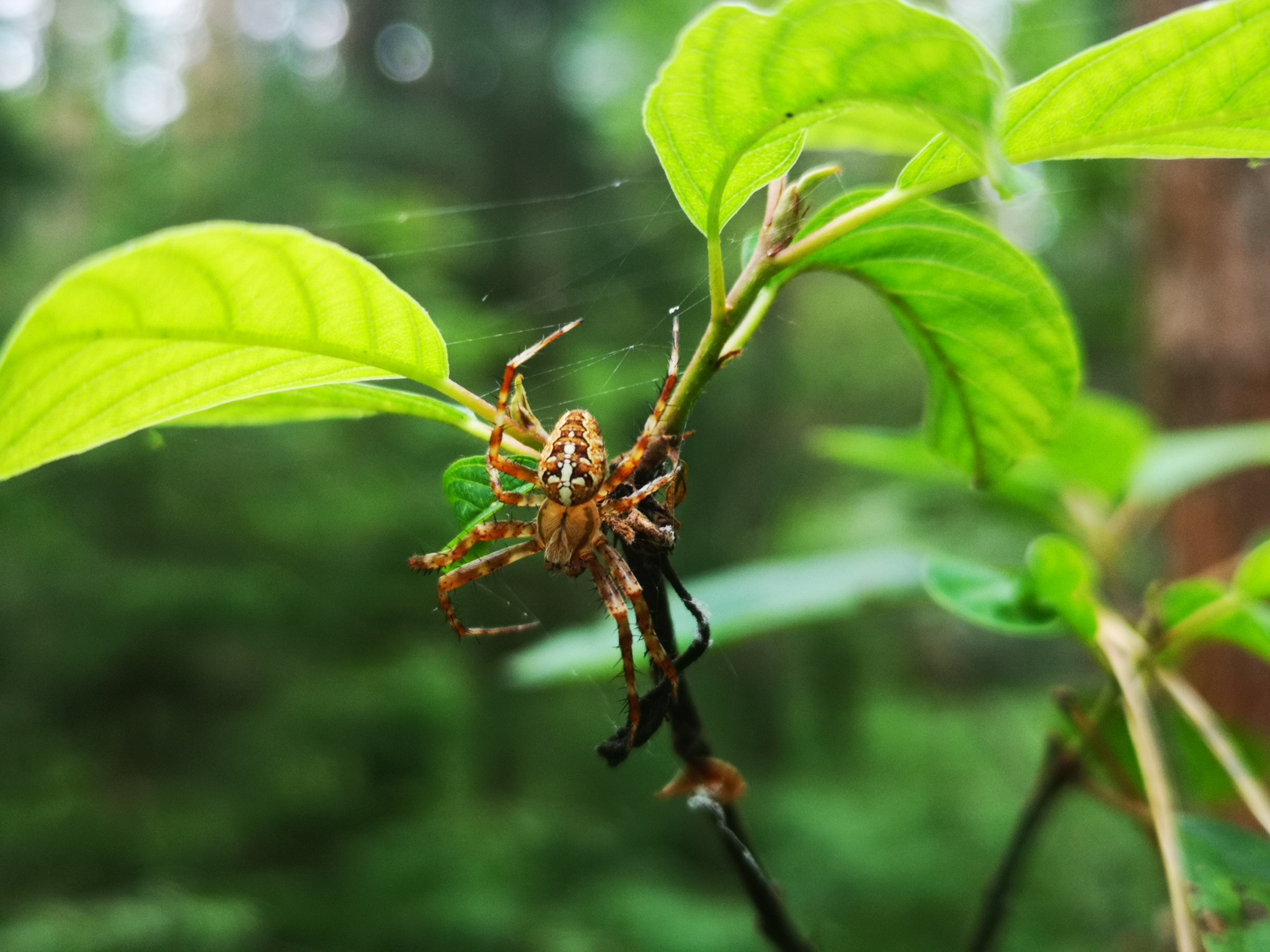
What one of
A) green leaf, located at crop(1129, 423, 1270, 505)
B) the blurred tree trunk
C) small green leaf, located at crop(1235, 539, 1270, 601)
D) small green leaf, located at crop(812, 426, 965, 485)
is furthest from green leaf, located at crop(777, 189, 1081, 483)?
the blurred tree trunk

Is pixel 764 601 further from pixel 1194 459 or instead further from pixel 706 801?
pixel 1194 459

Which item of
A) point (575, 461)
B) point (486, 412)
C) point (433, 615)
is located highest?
point (486, 412)

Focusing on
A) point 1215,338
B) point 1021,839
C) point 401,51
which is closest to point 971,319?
point 1021,839

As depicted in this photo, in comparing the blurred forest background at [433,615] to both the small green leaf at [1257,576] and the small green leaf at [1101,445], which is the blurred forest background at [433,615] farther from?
the small green leaf at [1257,576]

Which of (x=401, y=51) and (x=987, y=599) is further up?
(x=401, y=51)

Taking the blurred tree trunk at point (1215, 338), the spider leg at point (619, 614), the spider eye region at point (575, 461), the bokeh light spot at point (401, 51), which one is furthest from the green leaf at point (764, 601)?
the bokeh light spot at point (401, 51)

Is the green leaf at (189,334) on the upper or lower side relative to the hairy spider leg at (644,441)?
upper

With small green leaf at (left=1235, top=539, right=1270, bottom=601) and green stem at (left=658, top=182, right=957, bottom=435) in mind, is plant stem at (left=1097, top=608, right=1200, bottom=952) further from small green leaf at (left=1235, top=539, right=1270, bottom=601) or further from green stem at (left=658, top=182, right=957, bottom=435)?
green stem at (left=658, top=182, right=957, bottom=435)
